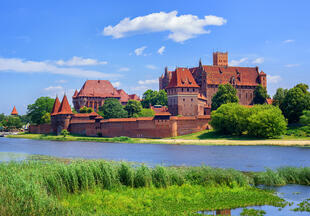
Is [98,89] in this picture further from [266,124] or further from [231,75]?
[266,124]

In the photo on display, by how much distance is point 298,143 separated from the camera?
40344 millimetres

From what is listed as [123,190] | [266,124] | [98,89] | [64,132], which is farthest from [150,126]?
[123,190]

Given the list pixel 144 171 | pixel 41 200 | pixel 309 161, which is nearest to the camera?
pixel 41 200

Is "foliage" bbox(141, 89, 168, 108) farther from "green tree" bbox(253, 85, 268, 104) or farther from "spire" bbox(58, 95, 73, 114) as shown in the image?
"spire" bbox(58, 95, 73, 114)

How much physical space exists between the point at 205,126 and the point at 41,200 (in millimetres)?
44104

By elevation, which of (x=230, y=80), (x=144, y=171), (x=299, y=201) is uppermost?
(x=230, y=80)

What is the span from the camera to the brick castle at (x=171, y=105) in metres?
54.0

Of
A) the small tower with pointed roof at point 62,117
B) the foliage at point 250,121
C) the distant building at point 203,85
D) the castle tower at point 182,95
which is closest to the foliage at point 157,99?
the distant building at point 203,85

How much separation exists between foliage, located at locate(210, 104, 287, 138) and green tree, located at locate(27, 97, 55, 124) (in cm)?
3660

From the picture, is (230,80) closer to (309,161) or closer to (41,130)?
(41,130)

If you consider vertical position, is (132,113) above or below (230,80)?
below

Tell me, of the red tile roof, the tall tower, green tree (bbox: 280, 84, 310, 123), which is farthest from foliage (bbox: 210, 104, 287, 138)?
the tall tower

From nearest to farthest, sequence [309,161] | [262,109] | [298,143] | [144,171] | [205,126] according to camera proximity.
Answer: [144,171] → [309,161] → [298,143] → [262,109] → [205,126]

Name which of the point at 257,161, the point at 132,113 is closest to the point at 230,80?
the point at 132,113
